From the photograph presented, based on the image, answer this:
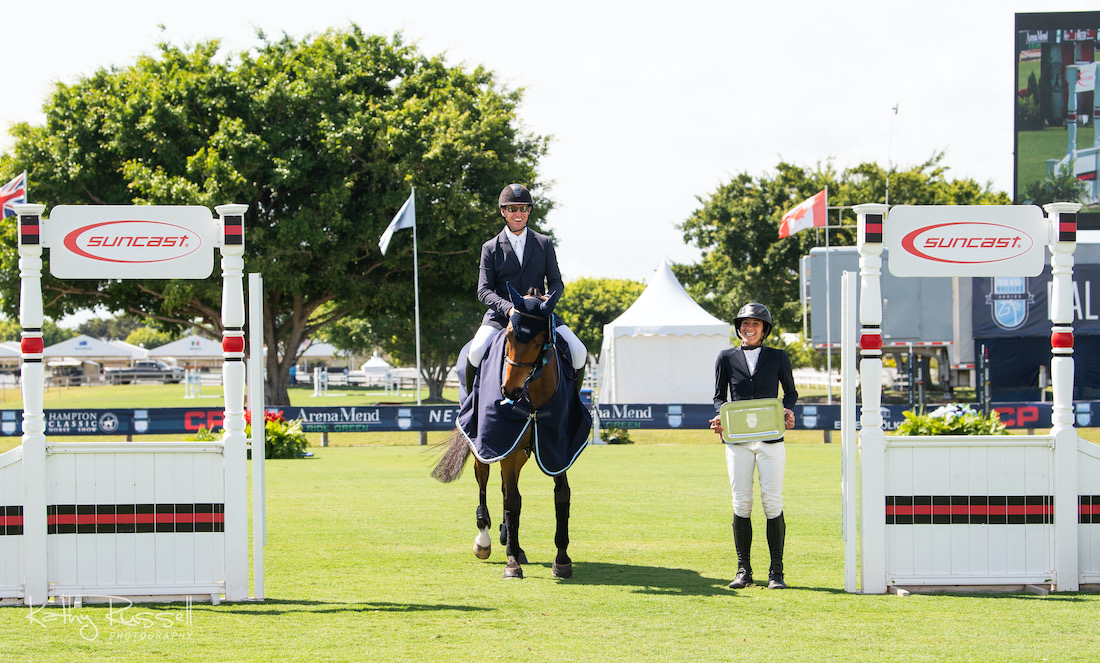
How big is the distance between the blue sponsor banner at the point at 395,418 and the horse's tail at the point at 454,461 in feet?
41.4

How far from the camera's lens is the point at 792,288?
159 ft

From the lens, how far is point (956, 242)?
7125mm

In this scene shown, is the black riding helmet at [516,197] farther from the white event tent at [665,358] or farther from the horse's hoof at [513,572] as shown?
the white event tent at [665,358]

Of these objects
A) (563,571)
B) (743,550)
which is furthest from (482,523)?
(743,550)

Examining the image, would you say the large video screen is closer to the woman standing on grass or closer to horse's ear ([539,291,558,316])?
the woman standing on grass

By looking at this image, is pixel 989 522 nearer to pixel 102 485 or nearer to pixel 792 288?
pixel 102 485

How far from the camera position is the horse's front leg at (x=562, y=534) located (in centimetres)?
771

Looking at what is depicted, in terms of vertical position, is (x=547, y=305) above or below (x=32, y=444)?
above

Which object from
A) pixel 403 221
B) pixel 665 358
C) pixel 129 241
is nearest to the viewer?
pixel 129 241

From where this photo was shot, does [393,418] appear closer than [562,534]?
No

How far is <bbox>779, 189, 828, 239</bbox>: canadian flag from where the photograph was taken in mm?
29359

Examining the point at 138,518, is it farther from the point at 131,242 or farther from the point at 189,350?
the point at 189,350

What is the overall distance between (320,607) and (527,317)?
229 centimetres

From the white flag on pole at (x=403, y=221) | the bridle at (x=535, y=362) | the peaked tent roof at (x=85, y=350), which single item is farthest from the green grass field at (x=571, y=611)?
the peaked tent roof at (x=85, y=350)
